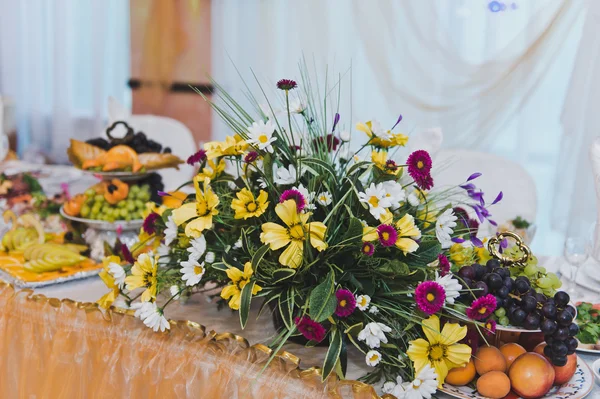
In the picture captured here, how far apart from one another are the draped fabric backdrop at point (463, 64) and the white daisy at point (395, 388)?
2048mm

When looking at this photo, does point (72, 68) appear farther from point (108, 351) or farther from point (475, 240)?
point (475, 240)

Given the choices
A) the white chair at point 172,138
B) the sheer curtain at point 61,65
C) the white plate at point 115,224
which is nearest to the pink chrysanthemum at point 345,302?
the white plate at point 115,224

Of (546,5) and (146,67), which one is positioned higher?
(546,5)

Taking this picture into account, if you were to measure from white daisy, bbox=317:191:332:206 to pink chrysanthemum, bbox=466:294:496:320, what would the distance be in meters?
0.26

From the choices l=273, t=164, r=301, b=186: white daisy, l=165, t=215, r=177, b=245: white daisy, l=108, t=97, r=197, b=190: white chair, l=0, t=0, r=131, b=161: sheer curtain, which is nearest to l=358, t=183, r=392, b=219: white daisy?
l=273, t=164, r=301, b=186: white daisy

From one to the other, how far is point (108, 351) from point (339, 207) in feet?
1.70

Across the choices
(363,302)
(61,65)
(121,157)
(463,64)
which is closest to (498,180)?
(463,64)

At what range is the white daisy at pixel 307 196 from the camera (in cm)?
91

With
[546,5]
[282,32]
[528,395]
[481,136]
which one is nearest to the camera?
[528,395]

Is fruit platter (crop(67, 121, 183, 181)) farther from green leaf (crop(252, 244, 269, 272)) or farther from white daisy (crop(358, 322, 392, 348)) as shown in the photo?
white daisy (crop(358, 322, 392, 348))

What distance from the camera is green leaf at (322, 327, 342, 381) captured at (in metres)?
0.84

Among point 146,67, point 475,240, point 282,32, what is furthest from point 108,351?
point 146,67

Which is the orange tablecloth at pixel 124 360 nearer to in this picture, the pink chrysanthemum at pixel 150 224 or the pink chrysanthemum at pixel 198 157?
the pink chrysanthemum at pixel 150 224

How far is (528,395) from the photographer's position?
0.82 metres
